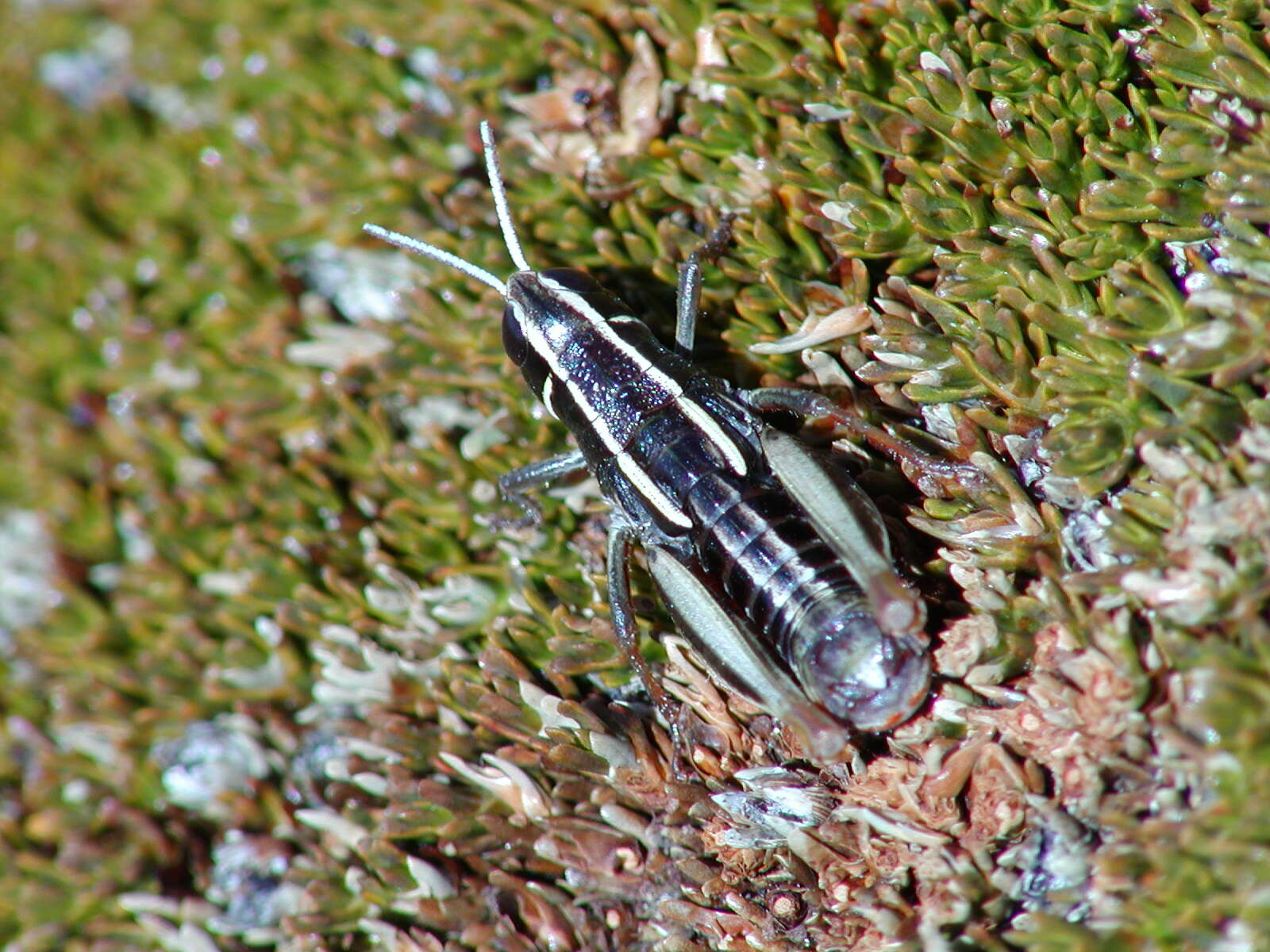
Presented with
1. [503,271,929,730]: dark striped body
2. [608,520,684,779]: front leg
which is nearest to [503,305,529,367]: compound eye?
[503,271,929,730]: dark striped body

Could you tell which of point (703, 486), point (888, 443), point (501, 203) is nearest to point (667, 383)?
point (703, 486)

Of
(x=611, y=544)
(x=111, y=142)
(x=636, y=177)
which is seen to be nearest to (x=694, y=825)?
(x=611, y=544)

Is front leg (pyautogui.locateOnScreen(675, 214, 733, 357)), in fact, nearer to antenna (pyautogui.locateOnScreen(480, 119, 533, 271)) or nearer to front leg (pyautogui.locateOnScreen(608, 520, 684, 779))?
antenna (pyautogui.locateOnScreen(480, 119, 533, 271))

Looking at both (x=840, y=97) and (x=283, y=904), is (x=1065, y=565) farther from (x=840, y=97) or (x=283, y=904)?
(x=283, y=904)

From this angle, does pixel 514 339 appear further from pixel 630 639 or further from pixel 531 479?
pixel 630 639

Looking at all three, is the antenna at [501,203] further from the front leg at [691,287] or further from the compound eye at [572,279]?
the front leg at [691,287]
